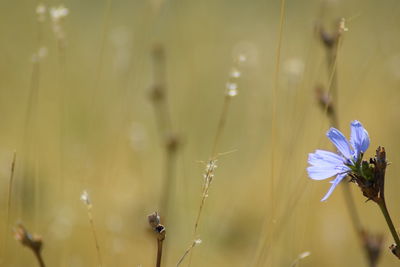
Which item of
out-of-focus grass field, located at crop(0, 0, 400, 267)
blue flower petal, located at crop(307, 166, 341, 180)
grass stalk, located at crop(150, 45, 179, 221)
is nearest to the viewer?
blue flower petal, located at crop(307, 166, 341, 180)

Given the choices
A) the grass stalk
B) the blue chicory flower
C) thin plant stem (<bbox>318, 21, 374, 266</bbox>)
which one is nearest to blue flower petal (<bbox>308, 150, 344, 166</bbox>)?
the blue chicory flower

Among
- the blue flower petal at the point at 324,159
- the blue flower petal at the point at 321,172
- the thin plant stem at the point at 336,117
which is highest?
the thin plant stem at the point at 336,117

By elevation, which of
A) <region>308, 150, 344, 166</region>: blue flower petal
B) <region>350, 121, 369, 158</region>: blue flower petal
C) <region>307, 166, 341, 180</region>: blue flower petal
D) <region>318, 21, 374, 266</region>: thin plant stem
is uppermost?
<region>318, 21, 374, 266</region>: thin plant stem

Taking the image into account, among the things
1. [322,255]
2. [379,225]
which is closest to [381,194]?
[322,255]

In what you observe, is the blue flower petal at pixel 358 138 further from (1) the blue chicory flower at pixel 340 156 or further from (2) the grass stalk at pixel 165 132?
(2) the grass stalk at pixel 165 132

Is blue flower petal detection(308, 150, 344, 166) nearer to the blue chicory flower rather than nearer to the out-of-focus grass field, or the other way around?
the blue chicory flower

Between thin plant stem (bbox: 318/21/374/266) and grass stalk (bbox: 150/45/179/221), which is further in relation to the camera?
grass stalk (bbox: 150/45/179/221)

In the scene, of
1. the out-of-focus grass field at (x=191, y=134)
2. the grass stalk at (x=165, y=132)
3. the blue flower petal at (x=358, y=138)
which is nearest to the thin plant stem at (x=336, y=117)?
the out-of-focus grass field at (x=191, y=134)

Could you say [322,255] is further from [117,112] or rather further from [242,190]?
[117,112]
